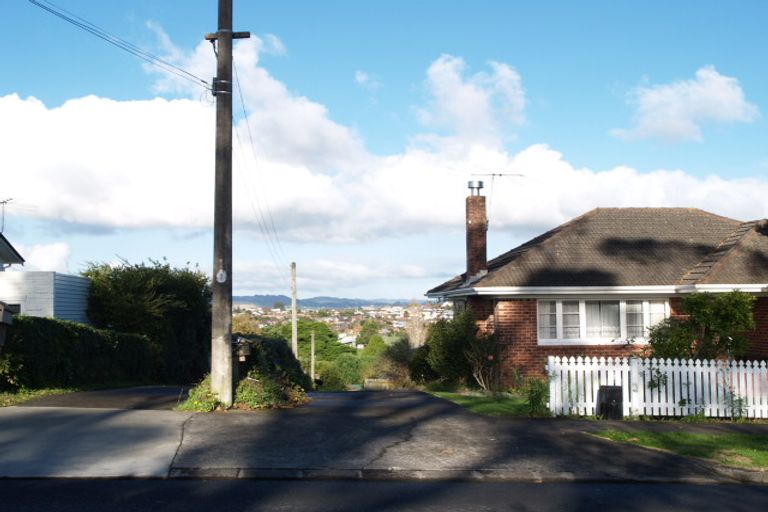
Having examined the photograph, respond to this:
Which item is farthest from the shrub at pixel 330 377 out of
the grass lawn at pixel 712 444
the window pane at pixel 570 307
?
the grass lawn at pixel 712 444

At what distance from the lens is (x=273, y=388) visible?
14008mm

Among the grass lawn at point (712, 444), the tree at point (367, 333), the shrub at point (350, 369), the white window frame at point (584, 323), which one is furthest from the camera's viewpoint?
the tree at point (367, 333)

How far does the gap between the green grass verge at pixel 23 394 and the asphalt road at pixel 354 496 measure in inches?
210

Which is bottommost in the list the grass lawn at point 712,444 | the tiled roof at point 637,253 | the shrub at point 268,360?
the grass lawn at point 712,444

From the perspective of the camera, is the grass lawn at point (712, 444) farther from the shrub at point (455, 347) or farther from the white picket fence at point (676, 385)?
the shrub at point (455, 347)

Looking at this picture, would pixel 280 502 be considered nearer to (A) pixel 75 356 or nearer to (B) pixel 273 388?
(B) pixel 273 388

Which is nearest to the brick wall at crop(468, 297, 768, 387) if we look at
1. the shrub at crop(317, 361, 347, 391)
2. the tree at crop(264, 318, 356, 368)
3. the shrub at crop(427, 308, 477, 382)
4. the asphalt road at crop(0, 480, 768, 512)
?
the shrub at crop(427, 308, 477, 382)

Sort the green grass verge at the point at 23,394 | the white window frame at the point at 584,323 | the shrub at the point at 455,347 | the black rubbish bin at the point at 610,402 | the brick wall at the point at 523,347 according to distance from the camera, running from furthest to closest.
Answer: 1. the white window frame at the point at 584,323
2. the shrub at the point at 455,347
3. the brick wall at the point at 523,347
4. the black rubbish bin at the point at 610,402
5. the green grass verge at the point at 23,394

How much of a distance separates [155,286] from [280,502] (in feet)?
67.2

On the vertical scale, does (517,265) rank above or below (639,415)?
above

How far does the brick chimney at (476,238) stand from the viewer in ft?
77.6

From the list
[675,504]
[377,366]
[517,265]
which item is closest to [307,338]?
[377,366]

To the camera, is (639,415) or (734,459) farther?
(639,415)

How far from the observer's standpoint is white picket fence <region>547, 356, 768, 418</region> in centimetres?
1530
